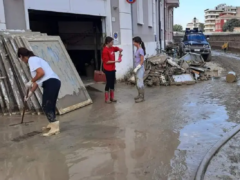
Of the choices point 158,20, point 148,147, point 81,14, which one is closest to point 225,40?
point 158,20

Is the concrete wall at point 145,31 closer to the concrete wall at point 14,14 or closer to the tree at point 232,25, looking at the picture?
the concrete wall at point 14,14

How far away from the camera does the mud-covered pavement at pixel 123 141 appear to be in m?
3.89

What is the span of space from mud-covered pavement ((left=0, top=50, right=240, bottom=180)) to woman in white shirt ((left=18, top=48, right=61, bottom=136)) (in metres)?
0.45

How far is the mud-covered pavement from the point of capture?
153 inches

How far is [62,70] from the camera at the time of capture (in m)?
7.49

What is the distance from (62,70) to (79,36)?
5676 mm

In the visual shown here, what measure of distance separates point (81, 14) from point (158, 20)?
44.8ft

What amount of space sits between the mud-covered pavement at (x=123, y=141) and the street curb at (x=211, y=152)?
103 millimetres

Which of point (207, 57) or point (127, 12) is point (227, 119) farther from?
point (207, 57)

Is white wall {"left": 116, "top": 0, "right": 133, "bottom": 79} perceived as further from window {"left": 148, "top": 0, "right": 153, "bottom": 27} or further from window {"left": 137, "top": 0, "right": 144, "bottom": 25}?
window {"left": 148, "top": 0, "right": 153, "bottom": 27}

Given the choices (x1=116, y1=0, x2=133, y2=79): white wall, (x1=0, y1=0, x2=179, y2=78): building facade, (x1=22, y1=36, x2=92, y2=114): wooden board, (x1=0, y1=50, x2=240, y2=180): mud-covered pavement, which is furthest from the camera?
(x1=116, y1=0, x2=133, y2=79): white wall

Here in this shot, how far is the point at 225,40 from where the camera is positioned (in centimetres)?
3434

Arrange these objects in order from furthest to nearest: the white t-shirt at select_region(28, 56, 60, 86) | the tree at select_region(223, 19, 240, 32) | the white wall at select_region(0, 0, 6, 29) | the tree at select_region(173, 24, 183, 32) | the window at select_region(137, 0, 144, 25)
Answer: the tree at select_region(173, 24, 183, 32) → the tree at select_region(223, 19, 240, 32) → the window at select_region(137, 0, 144, 25) → the white wall at select_region(0, 0, 6, 29) → the white t-shirt at select_region(28, 56, 60, 86)

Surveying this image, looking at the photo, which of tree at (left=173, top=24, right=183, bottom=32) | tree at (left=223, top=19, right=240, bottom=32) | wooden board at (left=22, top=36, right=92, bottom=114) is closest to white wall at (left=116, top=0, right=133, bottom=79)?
wooden board at (left=22, top=36, right=92, bottom=114)
